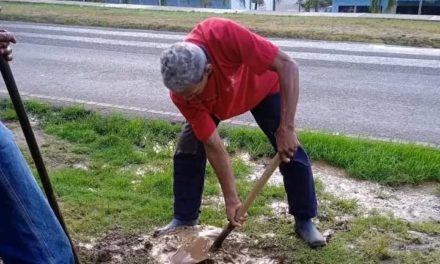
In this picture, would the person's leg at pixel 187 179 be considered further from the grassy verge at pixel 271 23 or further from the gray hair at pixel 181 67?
the grassy verge at pixel 271 23

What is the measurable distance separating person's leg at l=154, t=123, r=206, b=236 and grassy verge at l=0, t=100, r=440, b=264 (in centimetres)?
17

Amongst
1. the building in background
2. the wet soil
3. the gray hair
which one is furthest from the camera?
the building in background

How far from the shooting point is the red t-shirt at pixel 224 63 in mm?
2699

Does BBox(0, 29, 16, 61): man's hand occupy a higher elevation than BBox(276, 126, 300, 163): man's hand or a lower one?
higher

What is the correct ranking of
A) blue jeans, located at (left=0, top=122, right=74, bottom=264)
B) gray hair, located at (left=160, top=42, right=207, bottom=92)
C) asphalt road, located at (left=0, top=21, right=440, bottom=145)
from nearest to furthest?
blue jeans, located at (left=0, top=122, right=74, bottom=264)
gray hair, located at (left=160, top=42, right=207, bottom=92)
asphalt road, located at (left=0, top=21, right=440, bottom=145)

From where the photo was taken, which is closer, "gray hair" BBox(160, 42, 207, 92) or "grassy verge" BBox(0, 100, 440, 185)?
"gray hair" BBox(160, 42, 207, 92)

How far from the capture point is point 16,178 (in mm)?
2166

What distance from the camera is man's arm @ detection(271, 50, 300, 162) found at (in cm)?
280

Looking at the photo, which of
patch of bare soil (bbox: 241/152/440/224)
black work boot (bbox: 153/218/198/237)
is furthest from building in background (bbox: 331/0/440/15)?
black work boot (bbox: 153/218/198/237)

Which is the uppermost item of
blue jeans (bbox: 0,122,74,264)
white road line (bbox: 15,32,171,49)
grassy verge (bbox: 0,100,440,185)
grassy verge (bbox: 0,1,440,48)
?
blue jeans (bbox: 0,122,74,264)

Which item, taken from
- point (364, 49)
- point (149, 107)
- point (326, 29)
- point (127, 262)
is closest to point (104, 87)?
point (149, 107)

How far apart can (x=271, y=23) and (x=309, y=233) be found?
981 centimetres

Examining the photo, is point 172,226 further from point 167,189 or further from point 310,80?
point 310,80

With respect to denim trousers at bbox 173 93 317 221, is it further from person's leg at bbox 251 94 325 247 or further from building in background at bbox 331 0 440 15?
building in background at bbox 331 0 440 15
